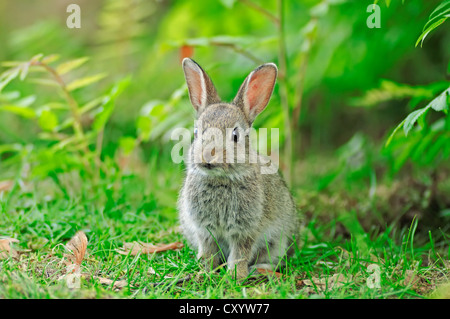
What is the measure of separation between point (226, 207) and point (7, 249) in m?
1.86

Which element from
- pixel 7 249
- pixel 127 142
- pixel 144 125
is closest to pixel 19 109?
pixel 127 142

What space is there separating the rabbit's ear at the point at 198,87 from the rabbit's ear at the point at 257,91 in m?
0.26

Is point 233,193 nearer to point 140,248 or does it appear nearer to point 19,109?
point 140,248

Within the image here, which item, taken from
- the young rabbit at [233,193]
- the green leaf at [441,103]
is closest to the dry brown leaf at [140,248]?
the young rabbit at [233,193]

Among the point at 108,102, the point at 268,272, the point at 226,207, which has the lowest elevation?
the point at 268,272

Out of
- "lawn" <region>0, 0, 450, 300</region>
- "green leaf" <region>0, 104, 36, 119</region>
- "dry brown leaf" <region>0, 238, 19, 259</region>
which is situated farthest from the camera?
"green leaf" <region>0, 104, 36, 119</region>

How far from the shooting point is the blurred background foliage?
19.4 feet

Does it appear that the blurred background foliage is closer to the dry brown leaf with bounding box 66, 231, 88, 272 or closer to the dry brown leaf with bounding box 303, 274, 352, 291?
the dry brown leaf with bounding box 66, 231, 88, 272

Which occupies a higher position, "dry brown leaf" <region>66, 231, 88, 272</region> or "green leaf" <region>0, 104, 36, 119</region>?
"green leaf" <region>0, 104, 36, 119</region>

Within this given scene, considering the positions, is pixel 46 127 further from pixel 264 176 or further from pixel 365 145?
pixel 365 145

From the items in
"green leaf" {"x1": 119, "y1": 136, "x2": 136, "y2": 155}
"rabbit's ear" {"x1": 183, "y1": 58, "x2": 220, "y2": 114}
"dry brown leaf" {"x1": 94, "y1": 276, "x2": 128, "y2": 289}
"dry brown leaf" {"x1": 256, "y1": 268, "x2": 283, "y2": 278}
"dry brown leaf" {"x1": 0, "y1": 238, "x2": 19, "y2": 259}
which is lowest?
"dry brown leaf" {"x1": 256, "y1": 268, "x2": 283, "y2": 278}

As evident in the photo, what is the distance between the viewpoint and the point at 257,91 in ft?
15.9

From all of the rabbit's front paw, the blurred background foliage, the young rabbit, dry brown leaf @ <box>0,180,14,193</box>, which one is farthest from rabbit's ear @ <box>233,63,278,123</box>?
dry brown leaf @ <box>0,180,14,193</box>

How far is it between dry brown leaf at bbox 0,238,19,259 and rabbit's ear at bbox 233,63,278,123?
7.45 feet
